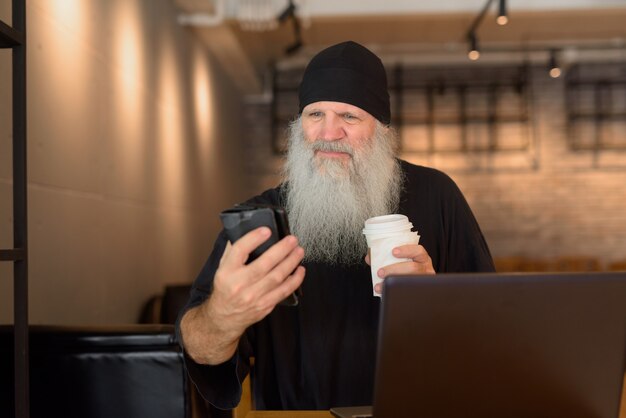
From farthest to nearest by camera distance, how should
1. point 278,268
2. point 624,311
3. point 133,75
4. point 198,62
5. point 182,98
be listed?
point 198,62 < point 182,98 < point 133,75 < point 278,268 < point 624,311

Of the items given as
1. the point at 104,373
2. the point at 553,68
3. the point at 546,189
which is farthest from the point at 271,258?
the point at 546,189

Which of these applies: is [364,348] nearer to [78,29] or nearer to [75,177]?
[75,177]

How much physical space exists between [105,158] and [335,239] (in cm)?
194

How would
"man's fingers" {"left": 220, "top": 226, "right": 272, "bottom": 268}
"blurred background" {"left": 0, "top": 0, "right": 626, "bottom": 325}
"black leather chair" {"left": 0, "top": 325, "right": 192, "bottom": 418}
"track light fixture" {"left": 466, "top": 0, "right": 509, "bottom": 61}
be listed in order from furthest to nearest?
1. "track light fixture" {"left": 466, "top": 0, "right": 509, "bottom": 61}
2. "blurred background" {"left": 0, "top": 0, "right": 626, "bottom": 325}
3. "black leather chair" {"left": 0, "top": 325, "right": 192, "bottom": 418}
4. "man's fingers" {"left": 220, "top": 226, "right": 272, "bottom": 268}

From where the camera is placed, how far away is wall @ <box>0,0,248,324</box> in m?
2.73

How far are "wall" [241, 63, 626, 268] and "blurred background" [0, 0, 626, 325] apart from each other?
0.02 m

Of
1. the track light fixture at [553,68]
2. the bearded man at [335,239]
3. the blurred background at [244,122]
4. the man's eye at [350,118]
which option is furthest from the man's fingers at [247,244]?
the track light fixture at [553,68]

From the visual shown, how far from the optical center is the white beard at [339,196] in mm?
1898

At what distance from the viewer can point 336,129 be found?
6.16 feet

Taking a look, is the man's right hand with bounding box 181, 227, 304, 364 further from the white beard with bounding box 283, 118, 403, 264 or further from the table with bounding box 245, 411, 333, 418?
the white beard with bounding box 283, 118, 403, 264

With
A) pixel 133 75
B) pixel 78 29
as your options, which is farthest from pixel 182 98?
pixel 78 29

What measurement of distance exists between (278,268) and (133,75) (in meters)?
3.18

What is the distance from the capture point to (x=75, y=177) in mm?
3129

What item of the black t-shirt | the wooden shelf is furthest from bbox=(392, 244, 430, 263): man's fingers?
the wooden shelf
